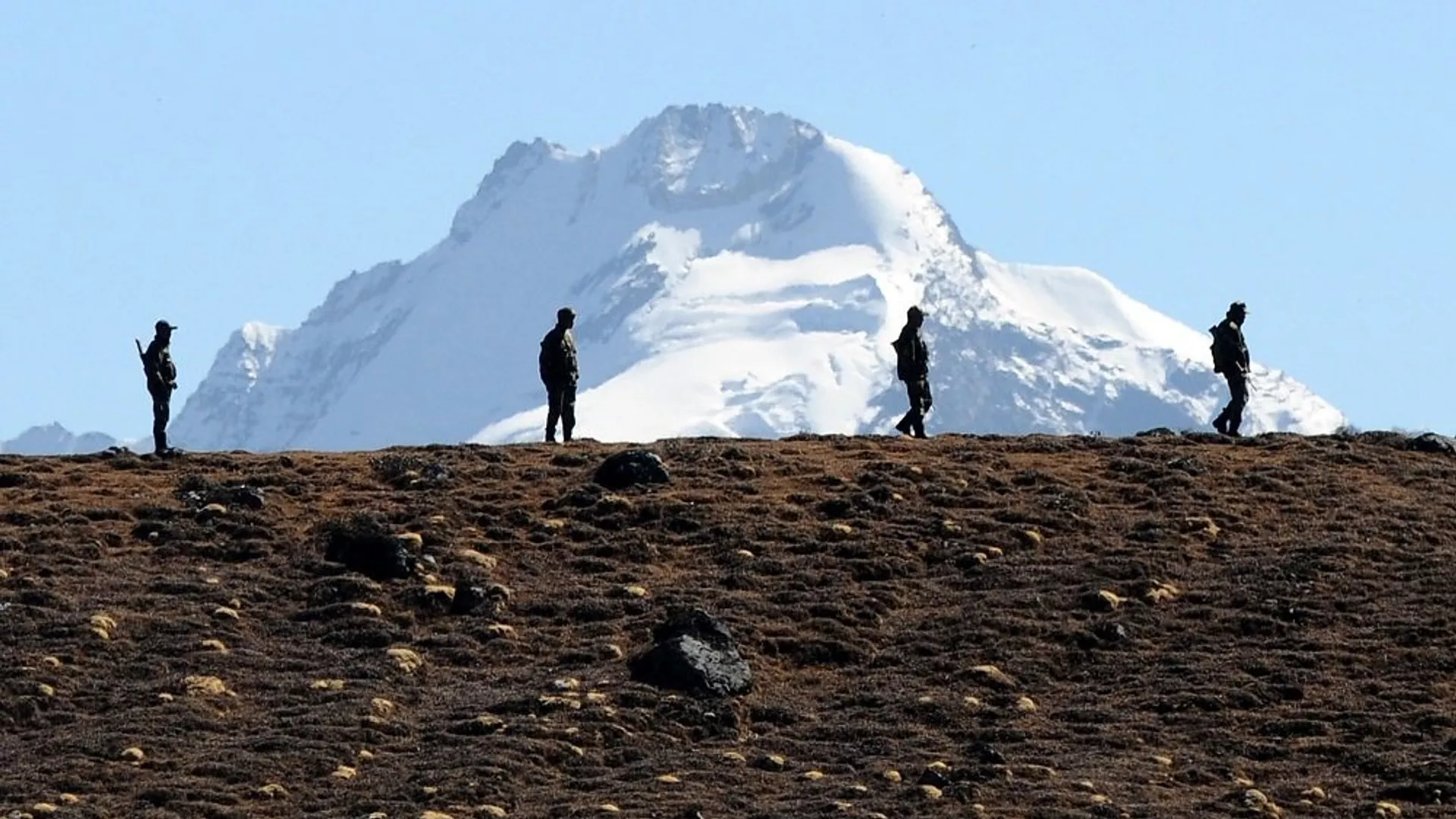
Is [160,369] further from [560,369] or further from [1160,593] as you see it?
[1160,593]

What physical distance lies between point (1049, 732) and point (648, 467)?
1265 centimetres

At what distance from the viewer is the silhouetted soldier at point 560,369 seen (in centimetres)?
5497

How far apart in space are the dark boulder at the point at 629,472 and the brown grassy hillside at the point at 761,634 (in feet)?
1.48

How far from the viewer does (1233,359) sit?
56344 mm

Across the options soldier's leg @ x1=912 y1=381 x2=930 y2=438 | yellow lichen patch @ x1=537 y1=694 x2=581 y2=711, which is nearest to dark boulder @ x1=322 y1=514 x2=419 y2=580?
yellow lichen patch @ x1=537 y1=694 x2=581 y2=711

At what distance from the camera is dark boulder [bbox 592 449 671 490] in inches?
1986

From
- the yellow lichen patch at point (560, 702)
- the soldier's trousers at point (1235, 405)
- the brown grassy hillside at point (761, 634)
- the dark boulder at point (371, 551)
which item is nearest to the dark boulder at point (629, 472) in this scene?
the brown grassy hillside at point (761, 634)

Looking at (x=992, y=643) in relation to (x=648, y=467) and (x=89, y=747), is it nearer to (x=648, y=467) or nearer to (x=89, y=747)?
(x=648, y=467)

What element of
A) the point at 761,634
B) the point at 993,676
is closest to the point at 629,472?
the point at 761,634

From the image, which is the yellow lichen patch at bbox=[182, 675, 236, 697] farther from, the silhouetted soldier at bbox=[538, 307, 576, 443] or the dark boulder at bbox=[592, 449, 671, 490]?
the silhouetted soldier at bbox=[538, 307, 576, 443]

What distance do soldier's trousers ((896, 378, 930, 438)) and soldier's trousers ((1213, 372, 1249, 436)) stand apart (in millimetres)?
5313

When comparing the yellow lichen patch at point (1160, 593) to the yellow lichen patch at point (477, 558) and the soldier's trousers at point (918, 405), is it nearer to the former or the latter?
the yellow lichen patch at point (477, 558)

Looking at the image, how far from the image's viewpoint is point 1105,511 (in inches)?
1966

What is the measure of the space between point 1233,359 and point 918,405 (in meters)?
5.82
